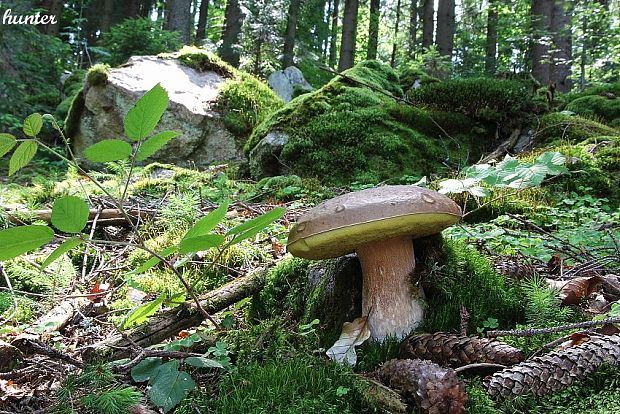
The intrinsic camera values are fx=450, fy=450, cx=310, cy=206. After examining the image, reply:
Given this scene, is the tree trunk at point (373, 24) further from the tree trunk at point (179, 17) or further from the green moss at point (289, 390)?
the green moss at point (289, 390)

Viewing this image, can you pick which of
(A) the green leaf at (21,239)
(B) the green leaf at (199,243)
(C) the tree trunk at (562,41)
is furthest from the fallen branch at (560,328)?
(C) the tree trunk at (562,41)

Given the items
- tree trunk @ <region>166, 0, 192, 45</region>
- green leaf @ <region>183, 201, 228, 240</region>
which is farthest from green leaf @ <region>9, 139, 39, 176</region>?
tree trunk @ <region>166, 0, 192, 45</region>

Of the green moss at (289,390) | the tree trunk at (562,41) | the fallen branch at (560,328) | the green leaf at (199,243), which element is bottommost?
the green moss at (289,390)

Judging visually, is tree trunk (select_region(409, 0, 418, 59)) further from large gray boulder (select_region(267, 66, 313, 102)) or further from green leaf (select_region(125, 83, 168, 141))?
green leaf (select_region(125, 83, 168, 141))

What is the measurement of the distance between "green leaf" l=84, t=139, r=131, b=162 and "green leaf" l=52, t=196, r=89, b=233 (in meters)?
0.17

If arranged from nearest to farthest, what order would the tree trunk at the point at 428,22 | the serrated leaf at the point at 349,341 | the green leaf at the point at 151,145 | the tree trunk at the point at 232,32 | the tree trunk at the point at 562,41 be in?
the green leaf at the point at 151,145 < the serrated leaf at the point at 349,341 < the tree trunk at the point at 562,41 < the tree trunk at the point at 232,32 < the tree trunk at the point at 428,22

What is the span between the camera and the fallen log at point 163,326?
67.3 inches

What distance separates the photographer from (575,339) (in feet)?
4.99

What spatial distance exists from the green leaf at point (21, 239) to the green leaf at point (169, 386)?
522 mm

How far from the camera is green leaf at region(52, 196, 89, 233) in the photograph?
117 centimetres

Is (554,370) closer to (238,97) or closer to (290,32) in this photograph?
(238,97)

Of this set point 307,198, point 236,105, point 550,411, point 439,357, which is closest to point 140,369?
point 439,357

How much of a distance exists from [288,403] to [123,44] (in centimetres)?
1169

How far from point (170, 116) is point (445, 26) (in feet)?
28.2
